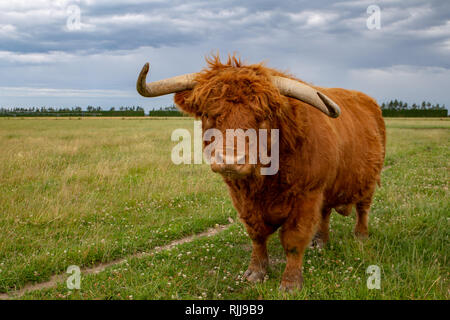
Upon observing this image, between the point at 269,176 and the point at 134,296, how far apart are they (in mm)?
2314

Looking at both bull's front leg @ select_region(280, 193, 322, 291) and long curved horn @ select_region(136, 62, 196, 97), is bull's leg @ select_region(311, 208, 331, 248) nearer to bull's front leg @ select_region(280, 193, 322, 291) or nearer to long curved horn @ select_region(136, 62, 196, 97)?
bull's front leg @ select_region(280, 193, 322, 291)

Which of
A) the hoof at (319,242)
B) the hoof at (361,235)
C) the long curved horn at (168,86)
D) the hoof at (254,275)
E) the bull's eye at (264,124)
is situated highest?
the long curved horn at (168,86)

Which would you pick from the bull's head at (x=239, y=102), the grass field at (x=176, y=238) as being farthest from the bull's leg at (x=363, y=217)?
the bull's head at (x=239, y=102)

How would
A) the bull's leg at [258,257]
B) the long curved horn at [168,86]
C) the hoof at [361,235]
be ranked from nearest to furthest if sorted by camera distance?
the long curved horn at [168,86] → the bull's leg at [258,257] → the hoof at [361,235]

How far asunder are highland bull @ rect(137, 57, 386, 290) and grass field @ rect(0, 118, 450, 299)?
0.74 m

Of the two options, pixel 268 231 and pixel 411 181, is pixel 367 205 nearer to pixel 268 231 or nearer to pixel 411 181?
pixel 268 231

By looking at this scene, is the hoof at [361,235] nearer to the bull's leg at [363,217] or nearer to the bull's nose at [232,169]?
the bull's leg at [363,217]

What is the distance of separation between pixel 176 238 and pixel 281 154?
3.42 m

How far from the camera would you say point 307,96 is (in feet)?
12.9

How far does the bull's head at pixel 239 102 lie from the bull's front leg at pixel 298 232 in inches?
33.1

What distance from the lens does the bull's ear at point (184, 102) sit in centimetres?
437

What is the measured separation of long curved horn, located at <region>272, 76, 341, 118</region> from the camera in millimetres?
3752
